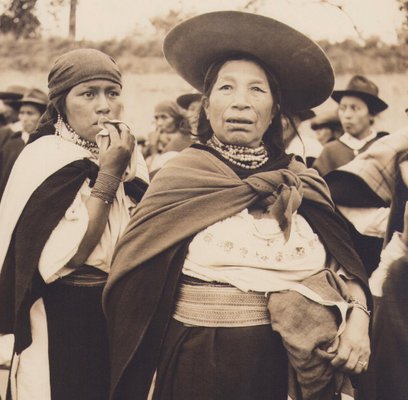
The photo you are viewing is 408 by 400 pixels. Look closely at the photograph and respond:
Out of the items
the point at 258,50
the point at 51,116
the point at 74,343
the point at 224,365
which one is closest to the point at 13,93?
the point at 51,116

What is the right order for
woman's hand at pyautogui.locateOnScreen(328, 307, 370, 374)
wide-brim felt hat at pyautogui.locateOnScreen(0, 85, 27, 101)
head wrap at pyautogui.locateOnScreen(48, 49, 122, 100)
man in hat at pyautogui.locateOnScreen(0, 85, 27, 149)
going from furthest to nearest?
1. man in hat at pyautogui.locateOnScreen(0, 85, 27, 149)
2. wide-brim felt hat at pyautogui.locateOnScreen(0, 85, 27, 101)
3. head wrap at pyautogui.locateOnScreen(48, 49, 122, 100)
4. woman's hand at pyautogui.locateOnScreen(328, 307, 370, 374)

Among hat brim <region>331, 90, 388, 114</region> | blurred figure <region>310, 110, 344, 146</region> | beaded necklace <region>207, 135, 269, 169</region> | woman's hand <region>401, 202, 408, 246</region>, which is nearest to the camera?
beaded necklace <region>207, 135, 269, 169</region>

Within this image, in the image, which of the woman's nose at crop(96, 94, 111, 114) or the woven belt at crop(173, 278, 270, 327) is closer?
the woven belt at crop(173, 278, 270, 327)

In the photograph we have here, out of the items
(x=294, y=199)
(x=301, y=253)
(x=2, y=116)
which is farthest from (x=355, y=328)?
(x=2, y=116)

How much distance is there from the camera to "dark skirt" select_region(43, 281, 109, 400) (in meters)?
2.81

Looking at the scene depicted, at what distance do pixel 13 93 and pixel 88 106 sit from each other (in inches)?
61.7

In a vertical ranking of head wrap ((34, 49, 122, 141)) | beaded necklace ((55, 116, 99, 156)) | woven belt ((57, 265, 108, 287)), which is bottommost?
woven belt ((57, 265, 108, 287))

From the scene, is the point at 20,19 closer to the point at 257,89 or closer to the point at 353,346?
the point at 257,89

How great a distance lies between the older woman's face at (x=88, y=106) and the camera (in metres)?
2.91

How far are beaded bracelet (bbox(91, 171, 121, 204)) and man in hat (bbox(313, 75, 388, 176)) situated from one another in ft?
4.99

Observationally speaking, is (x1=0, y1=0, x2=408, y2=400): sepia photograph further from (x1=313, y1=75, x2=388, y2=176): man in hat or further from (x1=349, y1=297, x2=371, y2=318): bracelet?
(x1=313, y1=75, x2=388, y2=176): man in hat

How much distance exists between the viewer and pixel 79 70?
2.90 metres

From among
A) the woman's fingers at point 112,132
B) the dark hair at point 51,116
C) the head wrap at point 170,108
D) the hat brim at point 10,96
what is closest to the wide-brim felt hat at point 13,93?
the hat brim at point 10,96

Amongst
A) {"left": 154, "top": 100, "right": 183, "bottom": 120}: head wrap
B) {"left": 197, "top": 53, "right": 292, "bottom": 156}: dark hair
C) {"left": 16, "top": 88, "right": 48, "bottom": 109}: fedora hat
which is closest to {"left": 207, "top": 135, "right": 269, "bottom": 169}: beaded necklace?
{"left": 197, "top": 53, "right": 292, "bottom": 156}: dark hair
